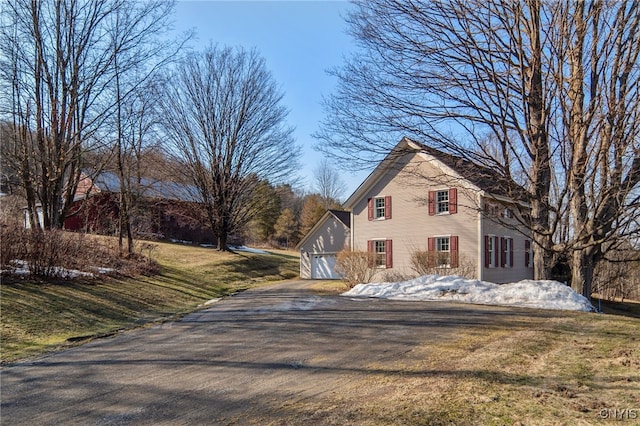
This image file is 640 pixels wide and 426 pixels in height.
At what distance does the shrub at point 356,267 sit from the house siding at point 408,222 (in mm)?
3072

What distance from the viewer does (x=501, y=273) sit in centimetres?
2252

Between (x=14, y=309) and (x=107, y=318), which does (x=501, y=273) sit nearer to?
(x=107, y=318)

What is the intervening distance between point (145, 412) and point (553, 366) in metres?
4.93

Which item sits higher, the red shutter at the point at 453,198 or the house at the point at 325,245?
the red shutter at the point at 453,198

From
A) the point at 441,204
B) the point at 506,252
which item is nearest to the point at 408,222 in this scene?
the point at 441,204

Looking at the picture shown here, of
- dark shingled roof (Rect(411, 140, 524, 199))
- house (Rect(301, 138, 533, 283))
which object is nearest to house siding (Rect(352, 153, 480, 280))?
house (Rect(301, 138, 533, 283))

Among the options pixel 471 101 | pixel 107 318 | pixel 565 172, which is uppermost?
pixel 471 101

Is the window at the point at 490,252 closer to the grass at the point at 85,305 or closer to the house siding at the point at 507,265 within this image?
the house siding at the point at 507,265

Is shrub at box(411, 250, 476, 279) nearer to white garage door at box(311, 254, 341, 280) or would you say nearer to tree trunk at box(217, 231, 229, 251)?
white garage door at box(311, 254, 341, 280)

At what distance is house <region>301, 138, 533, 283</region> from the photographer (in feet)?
67.3

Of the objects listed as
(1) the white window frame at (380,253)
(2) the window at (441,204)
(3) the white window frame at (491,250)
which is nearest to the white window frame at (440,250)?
(2) the window at (441,204)

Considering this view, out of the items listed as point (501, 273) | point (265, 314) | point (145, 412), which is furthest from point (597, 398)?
point (501, 273)

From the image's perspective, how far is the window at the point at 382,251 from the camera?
2350cm

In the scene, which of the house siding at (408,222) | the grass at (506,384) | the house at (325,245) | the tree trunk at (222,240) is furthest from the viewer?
the tree trunk at (222,240)
